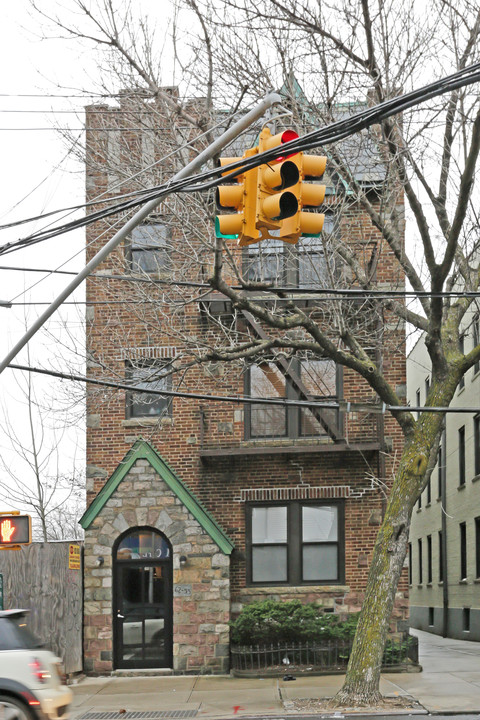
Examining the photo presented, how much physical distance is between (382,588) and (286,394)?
6924mm

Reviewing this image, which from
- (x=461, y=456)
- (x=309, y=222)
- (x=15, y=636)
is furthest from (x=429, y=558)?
(x=309, y=222)

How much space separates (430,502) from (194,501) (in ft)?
63.8

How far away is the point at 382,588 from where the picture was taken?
14.5m

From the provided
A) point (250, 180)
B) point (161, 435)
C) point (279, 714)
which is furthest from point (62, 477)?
point (250, 180)

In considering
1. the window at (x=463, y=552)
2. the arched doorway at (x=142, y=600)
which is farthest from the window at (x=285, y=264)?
the window at (x=463, y=552)

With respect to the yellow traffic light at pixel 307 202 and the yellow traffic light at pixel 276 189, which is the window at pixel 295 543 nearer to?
the yellow traffic light at pixel 276 189

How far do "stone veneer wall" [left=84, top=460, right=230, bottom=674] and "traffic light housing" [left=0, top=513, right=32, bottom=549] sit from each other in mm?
5666

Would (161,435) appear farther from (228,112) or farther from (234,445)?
(228,112)

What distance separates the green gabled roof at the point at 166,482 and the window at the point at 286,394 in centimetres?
200

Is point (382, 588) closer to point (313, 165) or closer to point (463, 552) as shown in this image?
point (313, 165)

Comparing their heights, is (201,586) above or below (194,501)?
below

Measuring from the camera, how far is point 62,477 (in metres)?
30.1

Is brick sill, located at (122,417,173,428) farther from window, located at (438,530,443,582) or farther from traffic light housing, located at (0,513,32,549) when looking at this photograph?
window, located at (438,530,443,582)

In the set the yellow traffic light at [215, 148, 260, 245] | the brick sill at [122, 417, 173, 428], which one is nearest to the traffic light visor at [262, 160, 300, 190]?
the yellow traffic light at [215, 148, 260, 245]
